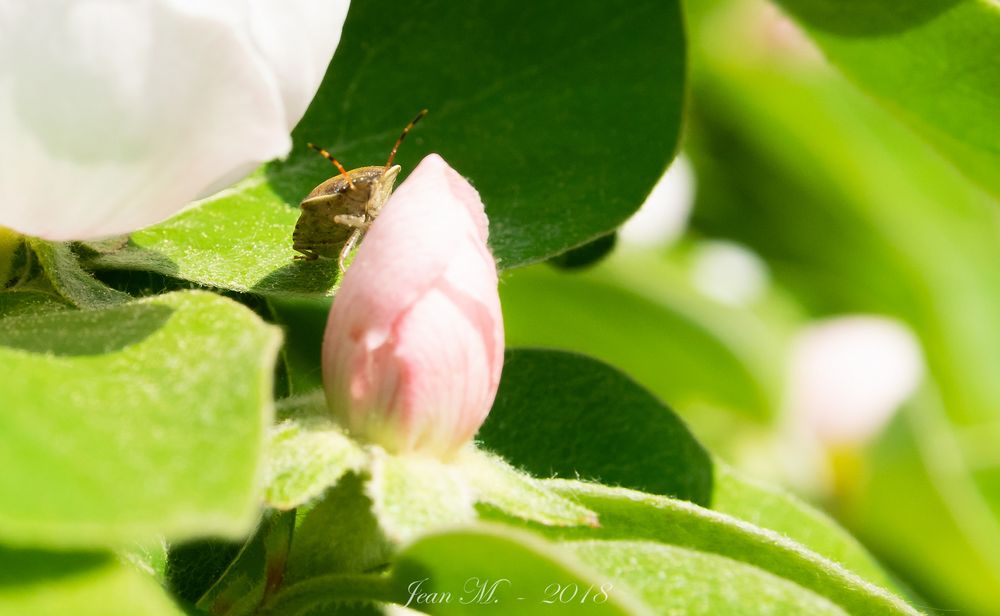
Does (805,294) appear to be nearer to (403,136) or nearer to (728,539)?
(403,136)

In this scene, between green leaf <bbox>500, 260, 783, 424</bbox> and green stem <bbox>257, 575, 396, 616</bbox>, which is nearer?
green stem <bbox>257, 575, 396, 616</bbox>

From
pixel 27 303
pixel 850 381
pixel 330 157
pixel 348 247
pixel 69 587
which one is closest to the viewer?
→ pixel 69 587

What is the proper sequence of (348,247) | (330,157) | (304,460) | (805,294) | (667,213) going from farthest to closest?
(805,294)
(667,213)
(330,157)
(348,247)
(304,460)

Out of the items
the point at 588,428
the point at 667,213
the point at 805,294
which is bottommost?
the point at 805,294

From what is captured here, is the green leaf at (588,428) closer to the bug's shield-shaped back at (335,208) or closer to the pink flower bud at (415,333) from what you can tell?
the bug's shield-shaped back at (335,208)

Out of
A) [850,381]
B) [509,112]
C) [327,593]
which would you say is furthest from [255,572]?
[850,381]

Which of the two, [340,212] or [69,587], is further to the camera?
[340,212]

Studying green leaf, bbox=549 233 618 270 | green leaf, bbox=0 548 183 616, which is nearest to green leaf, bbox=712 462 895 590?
green leaf, bbox=549 233 618 270

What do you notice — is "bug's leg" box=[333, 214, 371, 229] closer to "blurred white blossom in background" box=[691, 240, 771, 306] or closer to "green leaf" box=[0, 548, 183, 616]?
"green leaf" box=[0, 548, 183, 616]
